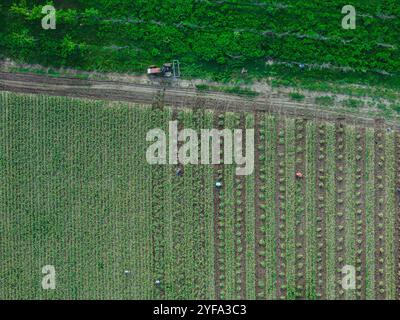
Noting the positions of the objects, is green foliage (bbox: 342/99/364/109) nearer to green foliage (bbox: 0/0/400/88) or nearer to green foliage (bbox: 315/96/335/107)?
green foliage (bbox: 315/96/335/107)

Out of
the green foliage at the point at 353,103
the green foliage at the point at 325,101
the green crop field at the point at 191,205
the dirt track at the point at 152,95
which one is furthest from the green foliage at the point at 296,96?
the green foliage at the point at 353,103

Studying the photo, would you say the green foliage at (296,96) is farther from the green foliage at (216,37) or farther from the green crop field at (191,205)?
the green crop field at (191,205)

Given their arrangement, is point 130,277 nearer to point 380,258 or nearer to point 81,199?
point 81,199

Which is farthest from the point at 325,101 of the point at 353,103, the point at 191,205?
the point at 191,205

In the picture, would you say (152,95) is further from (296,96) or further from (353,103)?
(353,103)

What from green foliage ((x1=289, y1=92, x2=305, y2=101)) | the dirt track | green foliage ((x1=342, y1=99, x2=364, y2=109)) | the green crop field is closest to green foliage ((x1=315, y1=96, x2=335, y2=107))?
the dirt track
